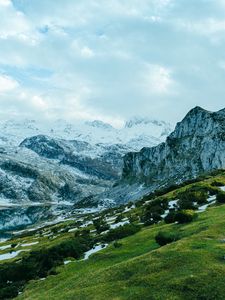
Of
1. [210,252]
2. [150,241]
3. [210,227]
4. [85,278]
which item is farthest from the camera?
[150,241]

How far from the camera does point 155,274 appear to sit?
2456 centimetres

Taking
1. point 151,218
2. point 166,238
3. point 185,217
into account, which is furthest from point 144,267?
point 151,218

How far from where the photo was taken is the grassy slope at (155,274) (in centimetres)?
2238

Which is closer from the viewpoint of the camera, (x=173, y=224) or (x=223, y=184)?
(x=173, y=224)

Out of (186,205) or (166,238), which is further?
(186,205)

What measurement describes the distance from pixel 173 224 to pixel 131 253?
8.69 m

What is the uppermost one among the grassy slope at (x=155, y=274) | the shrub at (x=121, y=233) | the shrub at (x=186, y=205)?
the shrub at (x=186, y=205)

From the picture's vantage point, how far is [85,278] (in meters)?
28.3

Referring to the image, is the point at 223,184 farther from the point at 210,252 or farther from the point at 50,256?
the point at 210,252

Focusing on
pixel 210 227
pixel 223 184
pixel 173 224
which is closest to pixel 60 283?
pixel 210 227

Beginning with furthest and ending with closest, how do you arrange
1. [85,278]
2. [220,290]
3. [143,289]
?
[85,278] < [143,289] < [220,290]

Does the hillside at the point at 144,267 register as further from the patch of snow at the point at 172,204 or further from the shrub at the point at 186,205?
the patch of snow at the point at 172,204

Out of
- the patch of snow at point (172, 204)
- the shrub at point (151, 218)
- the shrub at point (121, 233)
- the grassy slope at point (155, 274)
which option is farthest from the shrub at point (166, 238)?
the patch of snow at point (172, 204)

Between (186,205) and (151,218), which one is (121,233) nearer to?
(151,218)
